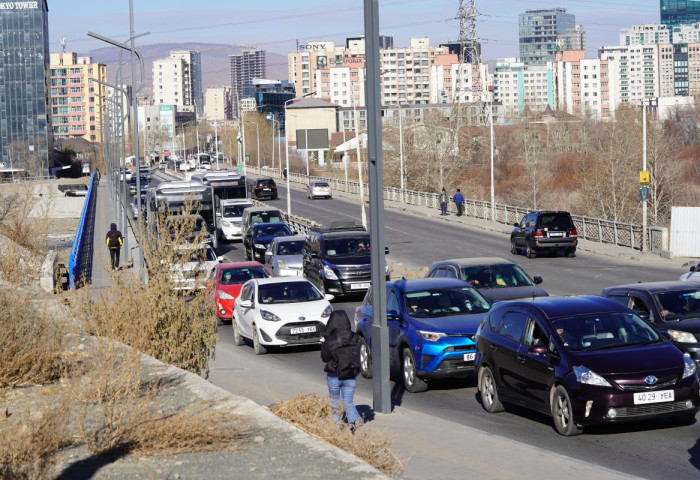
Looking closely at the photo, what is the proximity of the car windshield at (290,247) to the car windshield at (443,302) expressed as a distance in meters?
17.5

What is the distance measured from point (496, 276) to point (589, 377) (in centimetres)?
922

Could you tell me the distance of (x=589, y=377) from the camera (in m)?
10.8

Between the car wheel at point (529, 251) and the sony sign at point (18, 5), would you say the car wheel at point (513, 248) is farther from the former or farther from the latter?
the sony sign at point (18, 5)

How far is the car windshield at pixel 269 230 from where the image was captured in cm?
4059

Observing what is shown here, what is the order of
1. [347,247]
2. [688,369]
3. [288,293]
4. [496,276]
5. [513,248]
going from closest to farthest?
[688,369]
[496,276]
[288,293]
[347,247]
[513,248]

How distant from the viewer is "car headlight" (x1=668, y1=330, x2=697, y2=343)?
13180mm

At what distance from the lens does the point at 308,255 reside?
29.6 m

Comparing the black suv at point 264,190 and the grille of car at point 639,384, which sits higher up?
the black suv at point 264,190

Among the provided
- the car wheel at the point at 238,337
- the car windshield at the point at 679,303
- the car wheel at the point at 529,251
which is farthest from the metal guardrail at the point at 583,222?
the car windshield at the point at 679,303

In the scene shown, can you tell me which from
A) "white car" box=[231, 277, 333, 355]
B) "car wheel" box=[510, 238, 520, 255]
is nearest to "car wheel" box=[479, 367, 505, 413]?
"white car" box=[231, 277, 333, 355]

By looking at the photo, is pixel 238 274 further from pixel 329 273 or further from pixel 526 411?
pixel 526 411

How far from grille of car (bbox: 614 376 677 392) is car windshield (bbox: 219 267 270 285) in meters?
15.1

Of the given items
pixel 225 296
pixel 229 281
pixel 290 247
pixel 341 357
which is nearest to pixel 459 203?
pixel 290 247

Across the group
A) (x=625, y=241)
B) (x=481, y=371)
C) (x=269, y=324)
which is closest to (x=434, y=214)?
(x=625, y=241)
